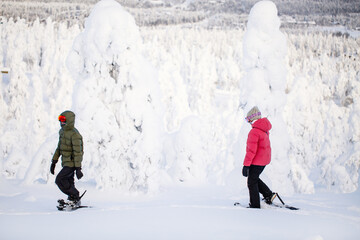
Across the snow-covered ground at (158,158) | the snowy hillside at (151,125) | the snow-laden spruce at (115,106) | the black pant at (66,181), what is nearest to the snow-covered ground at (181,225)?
the snow-covered ground at (158,158)

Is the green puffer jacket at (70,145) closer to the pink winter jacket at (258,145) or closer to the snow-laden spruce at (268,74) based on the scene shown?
the pink winter jacket at (258,145)

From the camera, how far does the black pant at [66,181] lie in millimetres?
5129

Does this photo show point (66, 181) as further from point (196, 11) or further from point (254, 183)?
point (196, 11)

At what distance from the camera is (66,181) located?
17.1 ft

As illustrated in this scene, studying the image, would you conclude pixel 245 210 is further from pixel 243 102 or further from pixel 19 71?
pixel 19 71

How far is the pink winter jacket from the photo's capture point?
16.0ft

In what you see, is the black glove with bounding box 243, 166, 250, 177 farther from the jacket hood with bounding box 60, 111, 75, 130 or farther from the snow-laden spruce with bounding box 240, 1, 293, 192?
the snow-laden spruce with bounding box 240, 1, 293, 192

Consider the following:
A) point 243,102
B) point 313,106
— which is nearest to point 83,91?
point 243,102

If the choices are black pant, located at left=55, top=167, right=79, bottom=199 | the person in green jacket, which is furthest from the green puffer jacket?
black pant, located at left=55, top=167, right=79, bottom=199

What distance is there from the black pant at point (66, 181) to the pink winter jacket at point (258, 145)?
2.67 metres

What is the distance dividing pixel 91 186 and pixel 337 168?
58.5ft

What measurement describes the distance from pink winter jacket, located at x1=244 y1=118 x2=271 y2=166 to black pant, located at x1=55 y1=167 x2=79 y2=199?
2673mm

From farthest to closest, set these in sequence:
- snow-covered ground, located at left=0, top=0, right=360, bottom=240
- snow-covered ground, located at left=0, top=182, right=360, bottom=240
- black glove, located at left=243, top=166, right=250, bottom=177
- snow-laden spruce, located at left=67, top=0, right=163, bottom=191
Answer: snow-laden spruce, located at left=67, top=0, right=163, bottom=191 < black glove, located at left=243, top=166, right=250, bottom=177 < snow-covered ground, located at left=0, top=0, right=360, bottom=240 < snow-covered ground, located at left=0, top=182, right=360, bottom=240

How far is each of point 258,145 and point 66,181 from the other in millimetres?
2968
